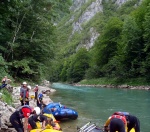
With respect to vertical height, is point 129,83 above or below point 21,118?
above

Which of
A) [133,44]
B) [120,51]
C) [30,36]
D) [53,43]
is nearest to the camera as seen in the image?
[30,36]

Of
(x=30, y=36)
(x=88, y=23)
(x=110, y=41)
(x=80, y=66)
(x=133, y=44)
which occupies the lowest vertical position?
(x=30, y=36)

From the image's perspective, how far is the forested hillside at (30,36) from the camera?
23.4m

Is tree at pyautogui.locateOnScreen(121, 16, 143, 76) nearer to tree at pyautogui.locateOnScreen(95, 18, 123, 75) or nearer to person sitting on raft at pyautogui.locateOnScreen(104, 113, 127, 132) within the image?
tree at pyautogui.locateOnScreen(95, 18, 123, 75)

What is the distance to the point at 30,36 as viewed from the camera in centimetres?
2509

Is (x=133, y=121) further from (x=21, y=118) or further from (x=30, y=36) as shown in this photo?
(x=30, y=36)

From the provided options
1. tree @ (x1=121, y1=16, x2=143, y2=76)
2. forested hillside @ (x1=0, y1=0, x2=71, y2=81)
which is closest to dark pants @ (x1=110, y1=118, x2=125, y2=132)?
forested hillside @ (x1=0, y1=0, x2=71, y2=81)

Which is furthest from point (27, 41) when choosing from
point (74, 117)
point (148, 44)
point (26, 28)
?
point (148, 44)

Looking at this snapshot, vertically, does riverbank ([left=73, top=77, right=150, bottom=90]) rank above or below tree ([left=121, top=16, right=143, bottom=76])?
below

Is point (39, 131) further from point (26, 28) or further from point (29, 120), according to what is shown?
point (26, 28)

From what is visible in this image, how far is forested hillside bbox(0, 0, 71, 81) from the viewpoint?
23375mm

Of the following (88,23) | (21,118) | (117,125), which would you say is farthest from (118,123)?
(88,23)

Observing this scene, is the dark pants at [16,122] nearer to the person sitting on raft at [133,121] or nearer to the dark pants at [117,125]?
the dark pants at [117,125]

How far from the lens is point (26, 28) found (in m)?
26.1
